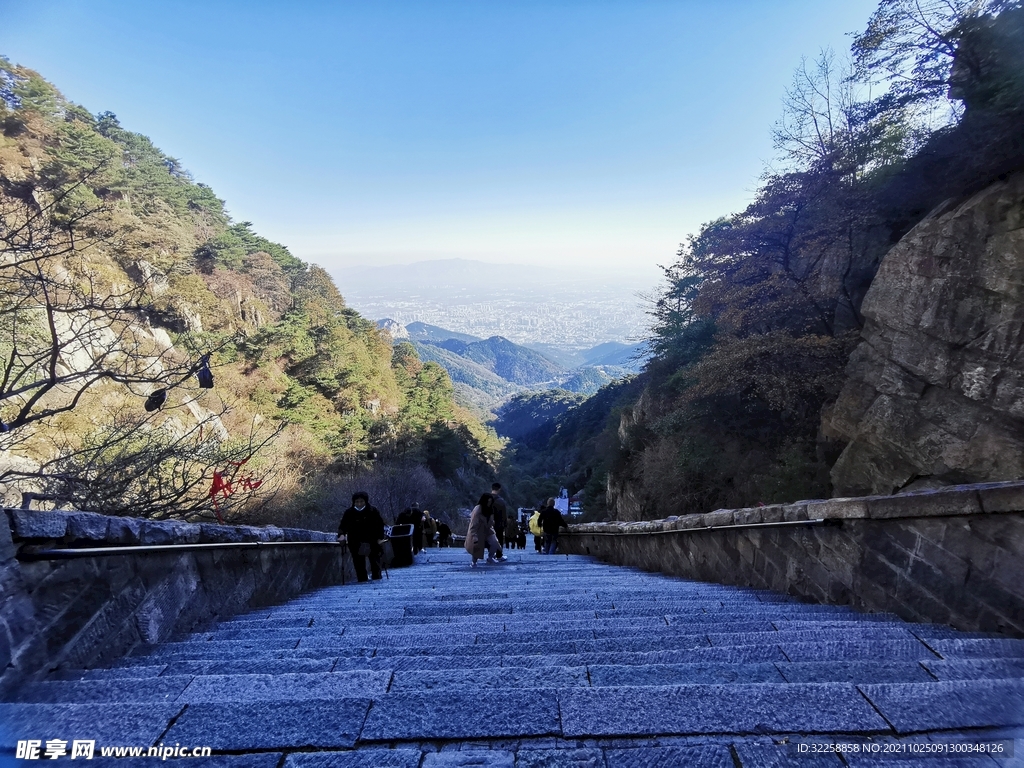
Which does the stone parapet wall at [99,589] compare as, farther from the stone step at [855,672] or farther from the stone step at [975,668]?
the stone step at [975,668]

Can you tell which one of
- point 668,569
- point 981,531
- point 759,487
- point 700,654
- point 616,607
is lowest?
point 759,487

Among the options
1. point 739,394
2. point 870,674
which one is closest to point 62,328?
point 739,394

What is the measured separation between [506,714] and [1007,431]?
11.0 meters

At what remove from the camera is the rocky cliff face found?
9.34 m

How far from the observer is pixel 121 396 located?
18.1 meters

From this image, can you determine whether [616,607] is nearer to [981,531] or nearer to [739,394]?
[981,531]

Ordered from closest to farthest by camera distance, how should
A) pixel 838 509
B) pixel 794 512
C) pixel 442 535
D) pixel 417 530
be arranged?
pixel 838 509, pixel 794 512, pixel 417 530, pixel 442 535

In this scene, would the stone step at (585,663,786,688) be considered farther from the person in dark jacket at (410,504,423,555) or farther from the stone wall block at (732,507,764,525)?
the person in dark jacket at (410,504,423,555)

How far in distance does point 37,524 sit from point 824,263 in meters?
16.9

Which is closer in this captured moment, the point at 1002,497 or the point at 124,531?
the point at 1002,497

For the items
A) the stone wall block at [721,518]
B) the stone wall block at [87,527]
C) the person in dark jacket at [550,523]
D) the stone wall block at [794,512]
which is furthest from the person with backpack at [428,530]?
the stone wall block at [87,527]

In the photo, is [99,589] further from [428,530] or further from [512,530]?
[428,530]

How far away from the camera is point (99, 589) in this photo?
2926 mm

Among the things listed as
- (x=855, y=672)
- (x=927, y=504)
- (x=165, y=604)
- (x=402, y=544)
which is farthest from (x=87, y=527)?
(x=402, y=544)
